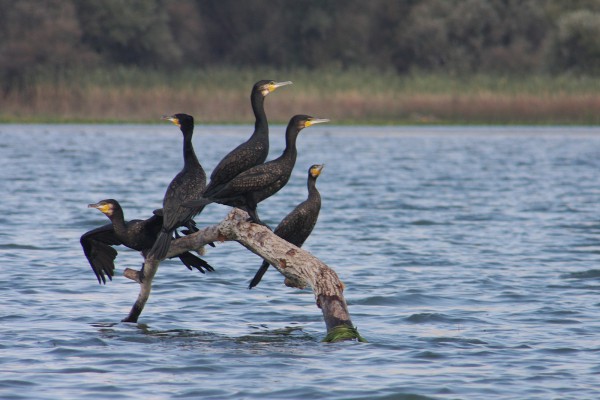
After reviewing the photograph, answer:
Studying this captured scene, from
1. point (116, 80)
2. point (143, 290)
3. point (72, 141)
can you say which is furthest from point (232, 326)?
point (116, 80)

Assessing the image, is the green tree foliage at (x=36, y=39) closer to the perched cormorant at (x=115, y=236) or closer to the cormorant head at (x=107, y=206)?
the perched cormorant at (x=115, y=236)

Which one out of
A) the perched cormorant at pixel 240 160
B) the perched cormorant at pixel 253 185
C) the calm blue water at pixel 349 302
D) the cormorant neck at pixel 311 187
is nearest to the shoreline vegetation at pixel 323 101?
the calm blue water at pixel 349 302

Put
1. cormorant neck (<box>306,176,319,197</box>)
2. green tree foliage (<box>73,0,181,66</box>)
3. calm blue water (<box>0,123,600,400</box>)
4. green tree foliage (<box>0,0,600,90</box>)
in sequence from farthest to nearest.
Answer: green tree foliage (<box>73,0,181,66</box>) → green tree foliage (<box>0,0,600,90</box>) → cormorant neck (<box>306,176,319,197</box>) → calm blue water (<box>0,123,600,400</box>)

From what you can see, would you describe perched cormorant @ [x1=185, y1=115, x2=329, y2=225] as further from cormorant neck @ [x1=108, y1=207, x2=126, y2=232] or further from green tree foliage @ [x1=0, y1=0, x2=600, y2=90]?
green tree foliage @ [x1=0, y1=0, x2=600, y2=90]

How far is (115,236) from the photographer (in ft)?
28.8

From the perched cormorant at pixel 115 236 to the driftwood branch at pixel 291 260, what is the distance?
15.0 inches

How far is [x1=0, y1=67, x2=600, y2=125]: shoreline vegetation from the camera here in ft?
129

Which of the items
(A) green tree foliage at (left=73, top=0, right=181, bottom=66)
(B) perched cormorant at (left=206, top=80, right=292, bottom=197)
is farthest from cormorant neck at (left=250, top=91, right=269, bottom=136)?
(A) green tree foliage at (left=73, top=0, right=181, bottom=66)

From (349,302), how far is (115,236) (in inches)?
110

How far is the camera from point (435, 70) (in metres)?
54.5

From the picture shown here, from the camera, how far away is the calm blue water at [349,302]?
7551 millimetres

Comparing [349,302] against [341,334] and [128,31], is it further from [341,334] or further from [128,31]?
[128,31]

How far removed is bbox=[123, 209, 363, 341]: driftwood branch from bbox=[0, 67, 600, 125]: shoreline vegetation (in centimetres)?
3045

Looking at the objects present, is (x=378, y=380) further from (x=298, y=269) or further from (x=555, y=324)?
(x=555, y=324)
